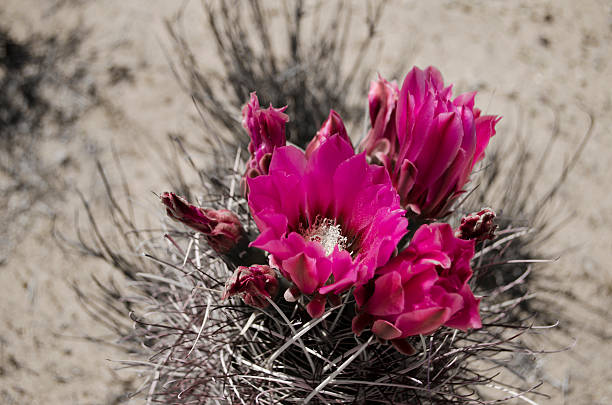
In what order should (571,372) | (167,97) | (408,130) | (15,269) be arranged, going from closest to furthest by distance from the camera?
(408,130)
(571,372)
(15,269)
(167,97)

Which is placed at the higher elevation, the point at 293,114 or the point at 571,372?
the point at 293,114

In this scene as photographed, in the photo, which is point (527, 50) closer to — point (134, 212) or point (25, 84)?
Result: point (134, 212)

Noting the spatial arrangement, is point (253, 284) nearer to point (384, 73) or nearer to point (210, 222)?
point (210, 222)

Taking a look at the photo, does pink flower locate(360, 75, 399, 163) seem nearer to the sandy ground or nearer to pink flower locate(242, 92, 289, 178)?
pink flower locate(242, 92, 289, 178)

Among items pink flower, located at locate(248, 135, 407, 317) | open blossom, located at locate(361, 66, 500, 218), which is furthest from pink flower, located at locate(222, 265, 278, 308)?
open blossom, located at locate(361, 66, 500, 218)

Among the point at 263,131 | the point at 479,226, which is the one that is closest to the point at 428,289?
the point at 479,226

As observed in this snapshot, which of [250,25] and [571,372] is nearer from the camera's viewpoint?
[571,372]

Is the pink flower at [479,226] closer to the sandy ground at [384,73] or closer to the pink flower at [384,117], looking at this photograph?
the pink flower at [384,117]

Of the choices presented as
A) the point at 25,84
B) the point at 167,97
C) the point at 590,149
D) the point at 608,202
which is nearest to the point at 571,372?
the point at 608,202
